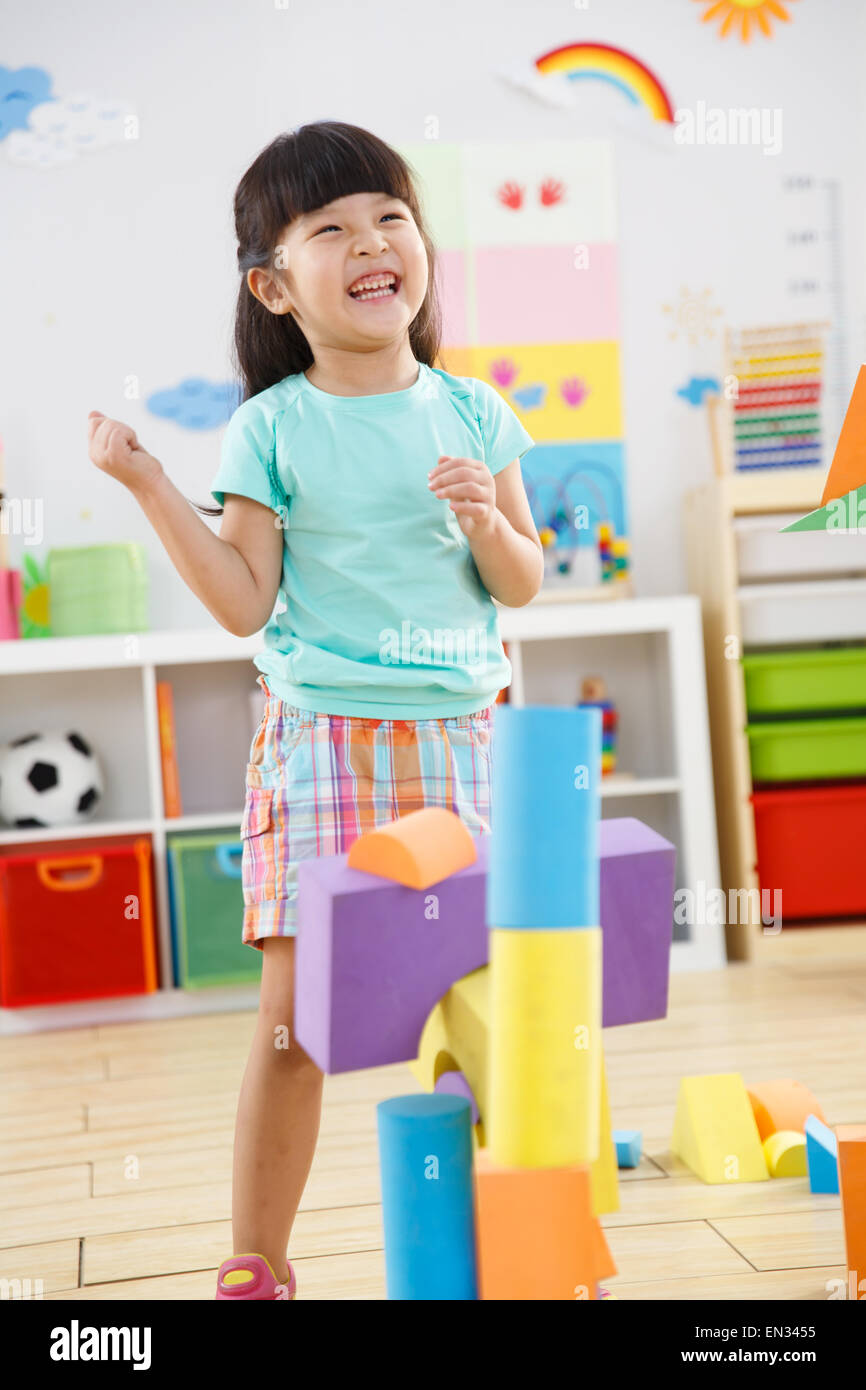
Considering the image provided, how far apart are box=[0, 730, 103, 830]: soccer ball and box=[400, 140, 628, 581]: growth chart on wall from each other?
1060mm

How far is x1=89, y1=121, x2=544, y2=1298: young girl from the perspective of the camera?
1.06 m

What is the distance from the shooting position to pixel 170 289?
9.41 ft

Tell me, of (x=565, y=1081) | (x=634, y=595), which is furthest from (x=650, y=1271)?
(x=634, y=595)

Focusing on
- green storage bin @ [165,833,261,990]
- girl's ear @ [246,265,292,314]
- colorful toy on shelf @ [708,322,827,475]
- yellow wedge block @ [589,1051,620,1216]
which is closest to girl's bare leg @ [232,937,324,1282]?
yellow wedge block @ [589,1051,620,1216]

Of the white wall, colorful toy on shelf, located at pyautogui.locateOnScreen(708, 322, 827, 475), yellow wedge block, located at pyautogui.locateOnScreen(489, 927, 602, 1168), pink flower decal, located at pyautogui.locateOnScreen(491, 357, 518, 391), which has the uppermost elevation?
the white wall

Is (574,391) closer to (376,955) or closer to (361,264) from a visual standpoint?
(361,264)

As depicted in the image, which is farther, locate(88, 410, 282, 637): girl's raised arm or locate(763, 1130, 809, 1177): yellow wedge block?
locate(763, 1130, 809, 1177): yellow wedge block

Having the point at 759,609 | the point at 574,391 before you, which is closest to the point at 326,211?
the point at 759,609

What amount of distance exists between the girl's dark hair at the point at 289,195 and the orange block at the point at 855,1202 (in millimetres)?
696

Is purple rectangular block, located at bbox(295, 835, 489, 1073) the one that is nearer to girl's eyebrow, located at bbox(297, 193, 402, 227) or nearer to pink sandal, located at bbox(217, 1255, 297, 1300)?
pink sandal, located at bbox(217, 1255, 297, 1300)

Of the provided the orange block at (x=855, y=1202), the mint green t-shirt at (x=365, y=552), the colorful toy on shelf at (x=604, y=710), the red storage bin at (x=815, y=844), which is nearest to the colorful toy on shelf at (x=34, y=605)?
the colorful toy on shelf at (x=604, y=710)

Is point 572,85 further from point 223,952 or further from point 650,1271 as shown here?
point 650,1271

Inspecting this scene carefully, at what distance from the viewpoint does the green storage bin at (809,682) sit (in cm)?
270

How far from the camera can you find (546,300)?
295 centimetres
